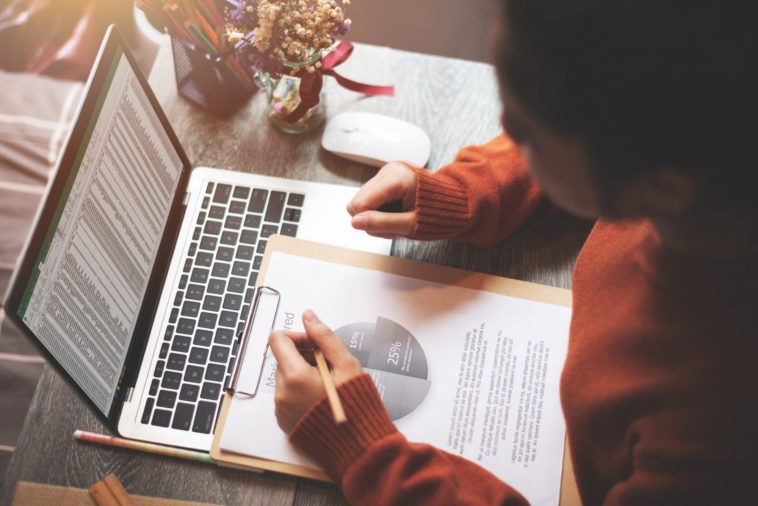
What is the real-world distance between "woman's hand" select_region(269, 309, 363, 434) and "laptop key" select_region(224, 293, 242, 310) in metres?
0.09

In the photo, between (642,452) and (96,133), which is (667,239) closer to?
(642,452)

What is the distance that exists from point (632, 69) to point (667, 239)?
0.67 ft

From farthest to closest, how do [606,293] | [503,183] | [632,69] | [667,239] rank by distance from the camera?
[503,183] < [606,293] < [667,239] < [632,69]

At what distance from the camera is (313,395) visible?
635 mm

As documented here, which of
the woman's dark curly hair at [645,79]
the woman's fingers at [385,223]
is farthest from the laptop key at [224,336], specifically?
the woman's dark curly hair at [645,79]

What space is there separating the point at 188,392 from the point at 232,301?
12 centimetres

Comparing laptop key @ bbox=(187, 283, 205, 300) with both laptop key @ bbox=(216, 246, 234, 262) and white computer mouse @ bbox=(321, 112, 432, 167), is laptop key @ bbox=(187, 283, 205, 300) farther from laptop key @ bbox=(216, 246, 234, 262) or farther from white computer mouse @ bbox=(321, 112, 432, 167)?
white computer mouse @ bbox=(321, 112, 432, 167)

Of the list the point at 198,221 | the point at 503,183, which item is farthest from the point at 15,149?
the point at 503,183

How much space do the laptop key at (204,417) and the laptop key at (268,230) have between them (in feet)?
0.73

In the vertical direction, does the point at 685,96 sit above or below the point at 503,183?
above

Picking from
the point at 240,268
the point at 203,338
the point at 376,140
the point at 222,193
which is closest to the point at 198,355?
the point at 203,338

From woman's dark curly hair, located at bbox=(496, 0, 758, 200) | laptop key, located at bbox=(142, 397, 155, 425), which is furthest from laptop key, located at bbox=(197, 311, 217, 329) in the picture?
woman's dark curly hair, located at bbox=(496, 0, 758, 200)

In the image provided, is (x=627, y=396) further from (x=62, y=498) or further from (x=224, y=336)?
(x=62, y=498)

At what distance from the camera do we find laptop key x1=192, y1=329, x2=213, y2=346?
716 mm
